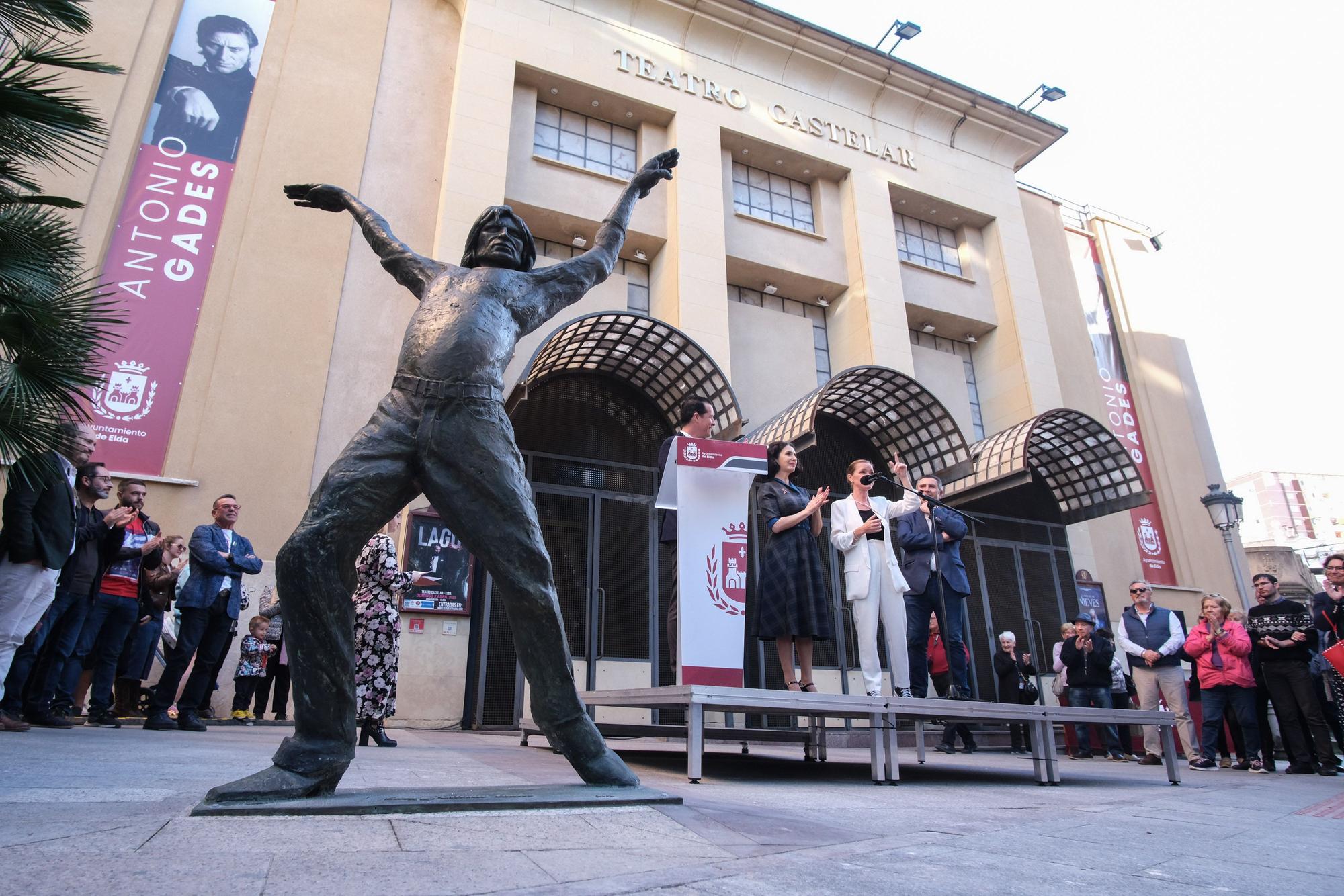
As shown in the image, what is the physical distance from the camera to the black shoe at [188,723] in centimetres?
670

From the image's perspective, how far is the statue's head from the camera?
11.7ft

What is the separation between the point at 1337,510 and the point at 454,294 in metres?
116

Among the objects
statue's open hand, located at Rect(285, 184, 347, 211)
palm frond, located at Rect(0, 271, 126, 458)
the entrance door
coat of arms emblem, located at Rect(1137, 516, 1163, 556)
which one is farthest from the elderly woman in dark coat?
palm frond, located at Rect(0, 271, 126, 458)

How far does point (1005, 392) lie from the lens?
1692 cm

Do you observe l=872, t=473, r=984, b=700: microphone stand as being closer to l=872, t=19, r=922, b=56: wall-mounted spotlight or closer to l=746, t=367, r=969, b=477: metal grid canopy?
l=746, t=367, r=969, b=477: metal grid canopy

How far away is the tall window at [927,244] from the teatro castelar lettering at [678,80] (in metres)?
4.64

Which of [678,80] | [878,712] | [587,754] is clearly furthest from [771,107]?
[587,754]

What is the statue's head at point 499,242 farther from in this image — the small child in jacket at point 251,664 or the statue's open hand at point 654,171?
the small child in jacket at point 251,664

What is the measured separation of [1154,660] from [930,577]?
3942 mm

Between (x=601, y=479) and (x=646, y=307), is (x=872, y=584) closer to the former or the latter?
(x=601, y=479)

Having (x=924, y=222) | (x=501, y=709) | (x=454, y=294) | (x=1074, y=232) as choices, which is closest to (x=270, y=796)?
(x=454, y=294)

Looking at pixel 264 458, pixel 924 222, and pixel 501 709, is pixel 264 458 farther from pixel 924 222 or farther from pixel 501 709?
pixel 924 222

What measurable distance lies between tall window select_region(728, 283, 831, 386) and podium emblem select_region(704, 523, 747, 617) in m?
10.5

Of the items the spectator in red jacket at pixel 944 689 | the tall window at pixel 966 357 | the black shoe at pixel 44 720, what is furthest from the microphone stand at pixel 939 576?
the tall window at pixel 966 357
